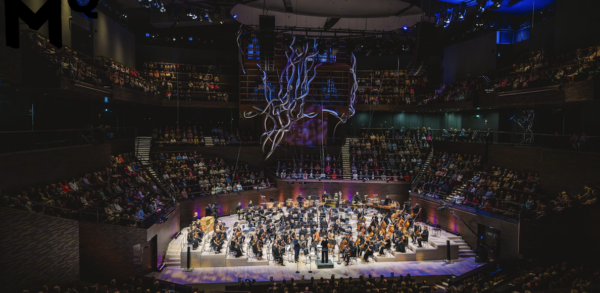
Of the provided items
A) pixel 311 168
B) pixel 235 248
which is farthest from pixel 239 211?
pixel 311 168

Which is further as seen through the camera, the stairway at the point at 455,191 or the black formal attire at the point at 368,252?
the stairway at the point at 455,191

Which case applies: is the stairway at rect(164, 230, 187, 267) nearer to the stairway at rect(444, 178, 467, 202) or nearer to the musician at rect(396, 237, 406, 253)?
the musician at rect(396, 237, 406, 253)

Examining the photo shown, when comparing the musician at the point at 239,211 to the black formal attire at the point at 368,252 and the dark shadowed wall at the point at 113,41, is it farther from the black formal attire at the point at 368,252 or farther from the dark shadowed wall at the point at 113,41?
the dark shadowed wall at the point at 113,41

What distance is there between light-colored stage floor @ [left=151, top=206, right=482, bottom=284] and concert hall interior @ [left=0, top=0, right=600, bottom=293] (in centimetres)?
11

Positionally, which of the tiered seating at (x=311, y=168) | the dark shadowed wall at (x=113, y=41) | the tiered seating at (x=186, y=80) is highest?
the dark shadowed wall at (x=113, y=41)

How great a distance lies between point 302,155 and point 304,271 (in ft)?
40.6

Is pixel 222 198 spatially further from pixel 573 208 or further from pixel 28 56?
pixel 573 208

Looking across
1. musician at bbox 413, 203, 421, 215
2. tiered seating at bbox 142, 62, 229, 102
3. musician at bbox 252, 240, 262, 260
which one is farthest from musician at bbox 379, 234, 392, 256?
tiered seating at bbox 142, 62, 229, 102

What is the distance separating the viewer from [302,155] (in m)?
26.7

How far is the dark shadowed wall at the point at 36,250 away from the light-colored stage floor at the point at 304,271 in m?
3.64

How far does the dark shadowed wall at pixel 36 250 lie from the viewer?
32.4ft

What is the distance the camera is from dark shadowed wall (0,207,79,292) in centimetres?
987

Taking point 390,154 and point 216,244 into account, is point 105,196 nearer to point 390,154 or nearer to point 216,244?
point 216,244

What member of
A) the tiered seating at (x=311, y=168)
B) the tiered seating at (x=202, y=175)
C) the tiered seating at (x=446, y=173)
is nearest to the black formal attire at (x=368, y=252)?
the tiered seating at (x=446, y=173)
